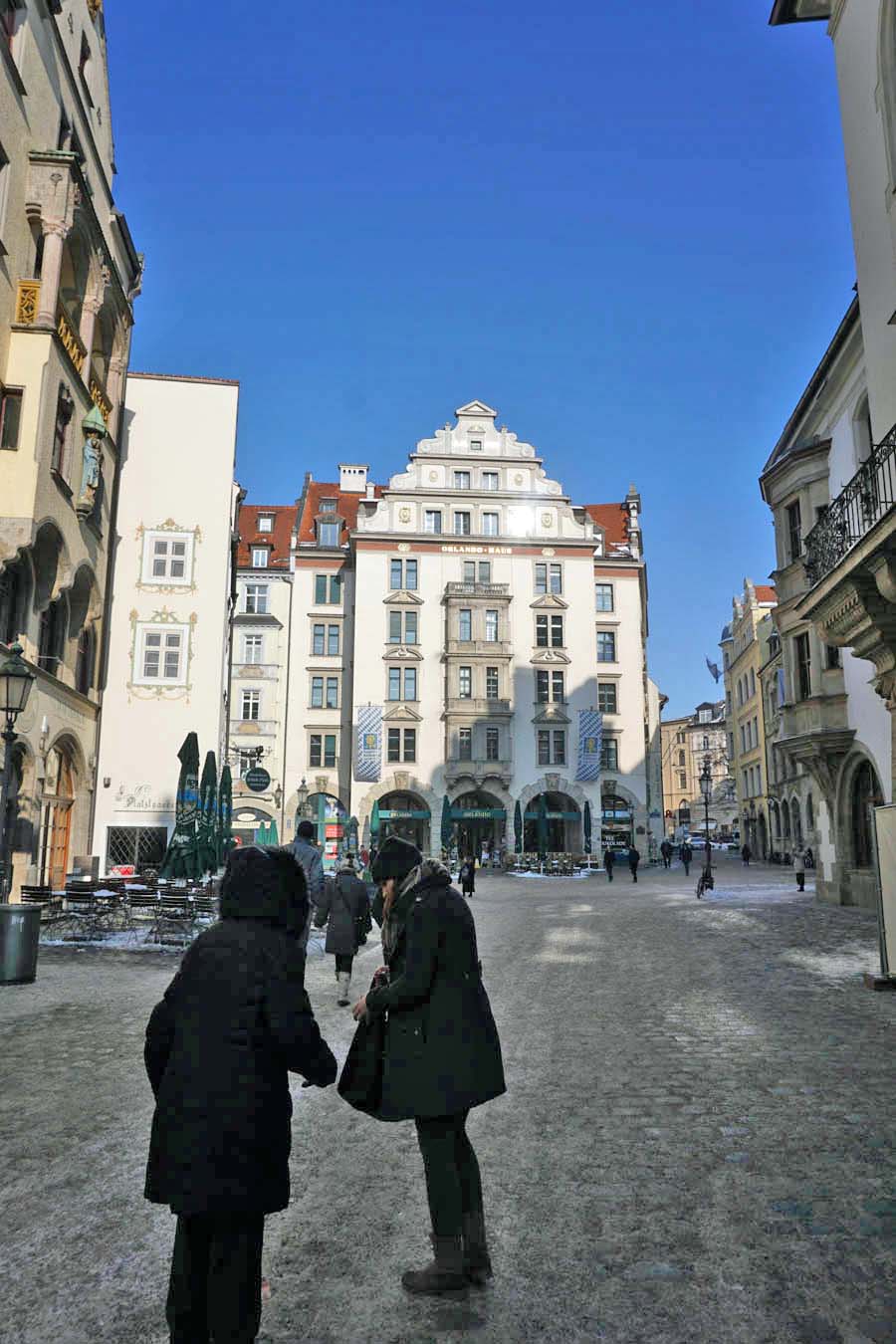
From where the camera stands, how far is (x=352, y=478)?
61.2 metres

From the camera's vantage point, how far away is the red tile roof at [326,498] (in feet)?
180

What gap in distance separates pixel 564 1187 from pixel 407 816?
143ft

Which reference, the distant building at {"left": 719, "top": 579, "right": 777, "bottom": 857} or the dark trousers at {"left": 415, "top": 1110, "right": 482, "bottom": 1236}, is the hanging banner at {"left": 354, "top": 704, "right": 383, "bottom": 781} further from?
the dark trousers at {"left": 415, "top": 1110, "right": 482, "bottom": 1236}

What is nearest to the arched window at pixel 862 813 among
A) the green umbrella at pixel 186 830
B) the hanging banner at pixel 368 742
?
the green umbrella at pixel 186 830

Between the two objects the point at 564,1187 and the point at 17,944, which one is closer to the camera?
the point at 564,1187

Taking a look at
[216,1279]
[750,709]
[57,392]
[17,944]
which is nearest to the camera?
[216,1279]

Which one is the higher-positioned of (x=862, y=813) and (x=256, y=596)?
(x=256, y=596)

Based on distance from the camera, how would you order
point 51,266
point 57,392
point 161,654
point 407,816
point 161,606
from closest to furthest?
point 51,266, point 57,392, point 161,654, point 161,606, point 407,816

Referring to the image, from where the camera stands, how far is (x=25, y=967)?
12.2 m

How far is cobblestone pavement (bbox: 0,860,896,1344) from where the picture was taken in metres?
3.81

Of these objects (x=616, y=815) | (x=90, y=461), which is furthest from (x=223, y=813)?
(x=616, y=815)

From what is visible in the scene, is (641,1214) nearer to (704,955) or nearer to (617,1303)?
(617,1303)

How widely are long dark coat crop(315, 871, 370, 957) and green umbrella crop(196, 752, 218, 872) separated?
9.17 m

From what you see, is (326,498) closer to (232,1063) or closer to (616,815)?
(616,815)
